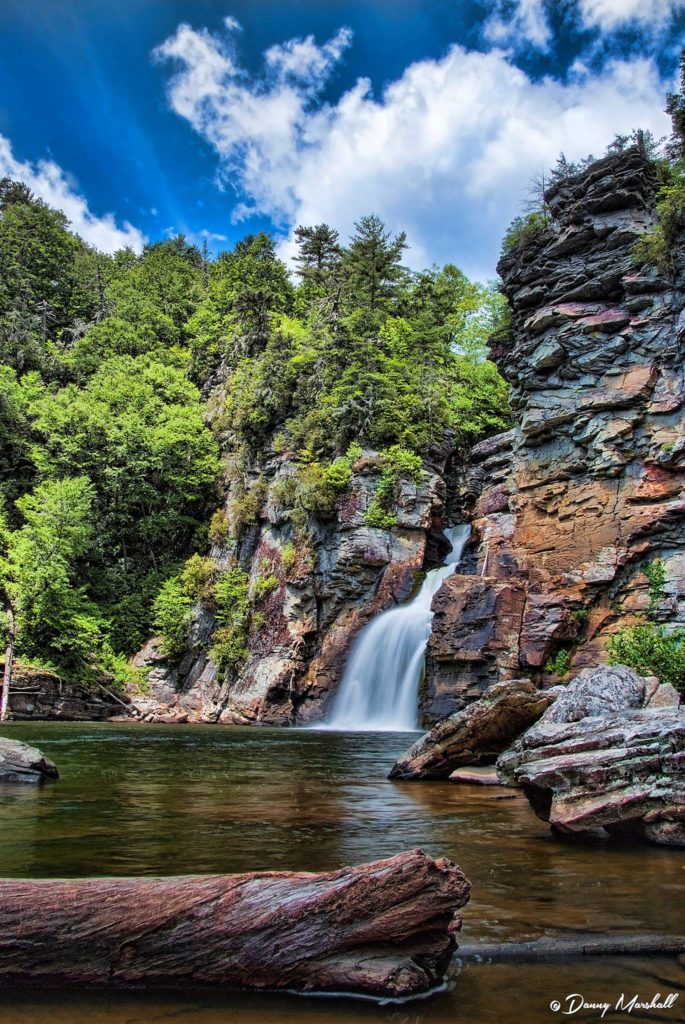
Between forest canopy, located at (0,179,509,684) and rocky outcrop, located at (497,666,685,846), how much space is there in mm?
21340

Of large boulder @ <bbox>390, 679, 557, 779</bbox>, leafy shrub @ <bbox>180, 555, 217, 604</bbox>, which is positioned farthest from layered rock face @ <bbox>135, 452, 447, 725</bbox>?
large boulder @ <bbox>390, 679, 557, 779</bbox>

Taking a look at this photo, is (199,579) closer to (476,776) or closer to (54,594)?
(54,594)

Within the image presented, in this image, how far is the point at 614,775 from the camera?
6711mm

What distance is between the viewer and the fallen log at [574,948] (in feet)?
12.0

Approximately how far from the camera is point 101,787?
10000 millimetres

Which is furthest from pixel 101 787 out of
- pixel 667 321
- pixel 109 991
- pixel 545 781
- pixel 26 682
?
pixel 667 321

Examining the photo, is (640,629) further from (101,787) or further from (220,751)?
(101,787)

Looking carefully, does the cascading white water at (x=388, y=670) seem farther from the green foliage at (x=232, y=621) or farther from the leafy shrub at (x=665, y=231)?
the leafy shrub at (x=665, y=231)

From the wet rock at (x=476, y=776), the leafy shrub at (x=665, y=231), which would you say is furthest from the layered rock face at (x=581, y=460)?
the wet rock at (x=476, y=776)

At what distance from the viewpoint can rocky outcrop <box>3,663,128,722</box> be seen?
25359mm

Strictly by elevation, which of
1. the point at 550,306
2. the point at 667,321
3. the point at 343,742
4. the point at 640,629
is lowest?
the point at 343,742

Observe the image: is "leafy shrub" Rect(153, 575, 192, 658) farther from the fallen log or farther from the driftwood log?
the fallen log

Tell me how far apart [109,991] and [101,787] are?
7.53m

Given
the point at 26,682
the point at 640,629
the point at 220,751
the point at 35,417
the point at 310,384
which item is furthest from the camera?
the point at 35,417
